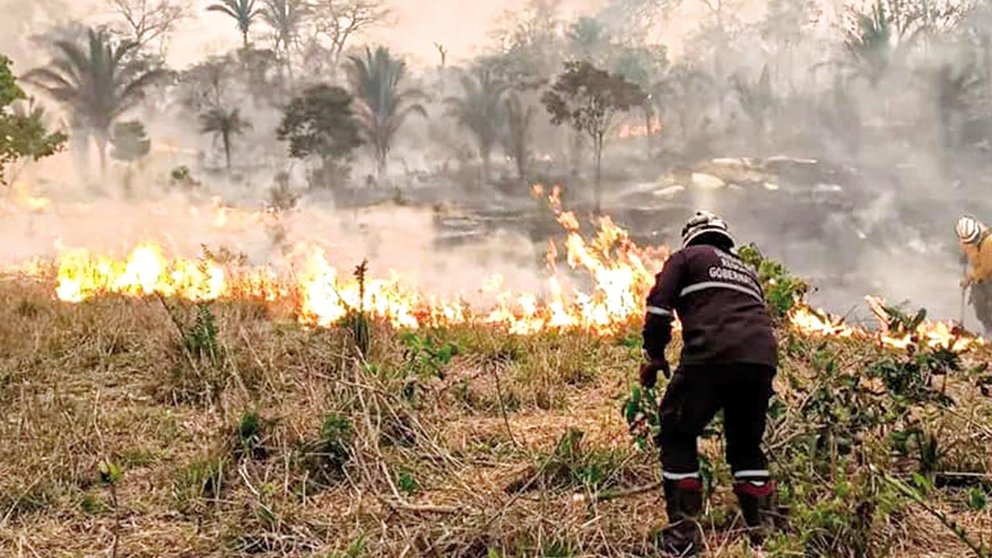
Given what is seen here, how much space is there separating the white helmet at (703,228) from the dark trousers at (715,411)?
2.21 ft

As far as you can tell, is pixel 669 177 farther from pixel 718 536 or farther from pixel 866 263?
pixel 718 536

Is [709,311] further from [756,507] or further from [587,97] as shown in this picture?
[587,97]

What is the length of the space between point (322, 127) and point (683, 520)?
23423 mm

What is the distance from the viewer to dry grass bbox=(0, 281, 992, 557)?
14.6 feet

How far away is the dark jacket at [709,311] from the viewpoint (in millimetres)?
4238

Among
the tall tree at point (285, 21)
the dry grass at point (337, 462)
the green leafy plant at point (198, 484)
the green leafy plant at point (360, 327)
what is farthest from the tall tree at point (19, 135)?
the green leafy plant at point (198, 484)

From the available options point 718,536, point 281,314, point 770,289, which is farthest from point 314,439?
point 281,314

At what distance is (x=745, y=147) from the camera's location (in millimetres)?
29266

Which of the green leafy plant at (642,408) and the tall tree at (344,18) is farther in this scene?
the tall tree at (344,18)

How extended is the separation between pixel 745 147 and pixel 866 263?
5.09 meters

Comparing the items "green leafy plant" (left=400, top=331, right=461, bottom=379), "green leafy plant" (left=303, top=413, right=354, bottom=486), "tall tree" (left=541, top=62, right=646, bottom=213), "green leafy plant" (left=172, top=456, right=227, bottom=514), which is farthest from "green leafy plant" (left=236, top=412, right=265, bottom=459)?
"tall tree" (left=541, top=62, right=646, bottom=213)

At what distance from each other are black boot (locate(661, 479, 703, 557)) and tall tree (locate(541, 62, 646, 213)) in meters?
23.3

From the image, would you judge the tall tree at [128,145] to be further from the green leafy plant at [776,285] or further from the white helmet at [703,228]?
the white helmet at [703,228]

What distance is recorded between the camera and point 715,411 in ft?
14.2
